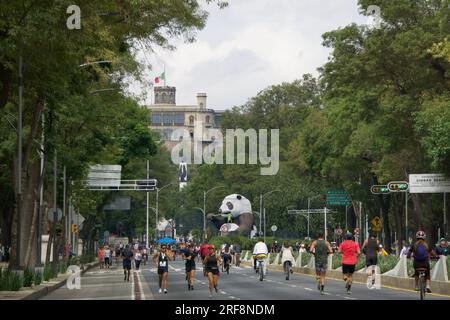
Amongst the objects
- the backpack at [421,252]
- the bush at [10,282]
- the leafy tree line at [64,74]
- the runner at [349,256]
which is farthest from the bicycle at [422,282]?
the bush at [10,282]

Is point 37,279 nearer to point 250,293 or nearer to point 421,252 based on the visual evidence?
point 250,293

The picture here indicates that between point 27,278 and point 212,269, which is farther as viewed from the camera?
point 27,278

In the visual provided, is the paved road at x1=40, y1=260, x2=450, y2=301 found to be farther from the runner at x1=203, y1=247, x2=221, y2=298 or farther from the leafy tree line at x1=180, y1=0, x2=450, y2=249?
the leafy tree line at x1=180, y1=0, x2=450, y2=249

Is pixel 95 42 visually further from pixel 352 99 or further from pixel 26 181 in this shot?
pixel 352 99

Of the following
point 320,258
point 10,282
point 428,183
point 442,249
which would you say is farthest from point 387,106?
point 10,282

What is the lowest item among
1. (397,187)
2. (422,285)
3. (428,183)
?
→ (422,285)

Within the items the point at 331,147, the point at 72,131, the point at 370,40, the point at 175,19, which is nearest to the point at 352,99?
the point at 370,40

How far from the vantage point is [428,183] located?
65500 millimetres

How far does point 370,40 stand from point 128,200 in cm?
4927

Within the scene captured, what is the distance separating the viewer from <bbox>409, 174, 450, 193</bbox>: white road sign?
65.2 metres

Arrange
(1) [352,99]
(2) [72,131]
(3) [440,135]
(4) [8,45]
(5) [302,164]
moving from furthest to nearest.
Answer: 1. (5) [302,164]
2. (1) [352,99]
3. (3) [440,135]
4. (2) [72,131]
5. (4) [8,45]

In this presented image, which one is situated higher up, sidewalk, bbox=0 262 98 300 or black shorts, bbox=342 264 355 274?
black shorts, bbox=342 264 355 274

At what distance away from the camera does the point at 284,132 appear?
14138 centimetres

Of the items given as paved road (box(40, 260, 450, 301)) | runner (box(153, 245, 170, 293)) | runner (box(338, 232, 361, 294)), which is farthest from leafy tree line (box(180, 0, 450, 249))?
runner (box(338, 232, 361, 294))
